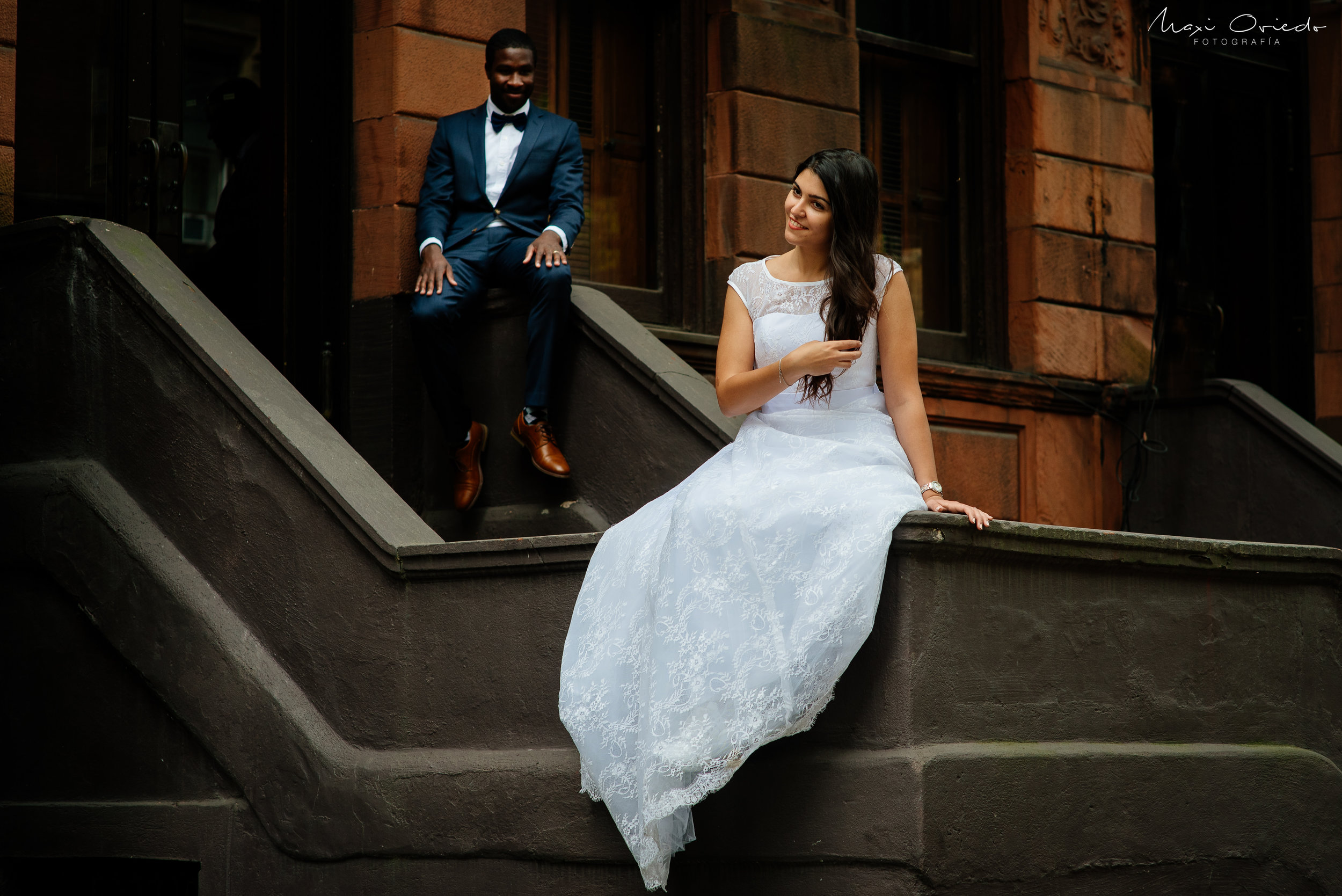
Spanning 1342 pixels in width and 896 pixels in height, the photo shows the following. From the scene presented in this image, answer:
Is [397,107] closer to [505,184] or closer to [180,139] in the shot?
[505,184]

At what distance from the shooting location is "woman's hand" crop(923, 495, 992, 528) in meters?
4.63

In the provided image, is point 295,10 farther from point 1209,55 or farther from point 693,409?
point 1209,55

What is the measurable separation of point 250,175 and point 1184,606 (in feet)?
17.4

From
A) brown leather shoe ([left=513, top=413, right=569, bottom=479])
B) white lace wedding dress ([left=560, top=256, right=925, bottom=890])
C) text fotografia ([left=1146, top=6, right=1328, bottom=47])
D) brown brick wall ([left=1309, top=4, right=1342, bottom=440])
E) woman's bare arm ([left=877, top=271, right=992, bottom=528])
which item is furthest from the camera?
brown brick wall ([left=1309, top=4, right=1342, bottom=440])

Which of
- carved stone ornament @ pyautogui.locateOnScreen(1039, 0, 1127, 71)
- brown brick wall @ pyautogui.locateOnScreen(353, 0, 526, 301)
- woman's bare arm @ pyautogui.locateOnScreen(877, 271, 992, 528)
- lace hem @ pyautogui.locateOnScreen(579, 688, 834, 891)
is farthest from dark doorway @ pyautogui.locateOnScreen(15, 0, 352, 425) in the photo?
carved stone ornament @ pyautogui.locateOnScreen(1039, 0, 1127, 71)

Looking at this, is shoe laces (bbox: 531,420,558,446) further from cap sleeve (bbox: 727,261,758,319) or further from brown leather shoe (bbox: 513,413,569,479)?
cap sleeve (bbox: 727,261,758,319)

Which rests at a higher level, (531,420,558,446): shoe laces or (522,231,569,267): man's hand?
(522,231,569,267): man's hand

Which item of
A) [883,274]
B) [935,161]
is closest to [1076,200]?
[935,161]

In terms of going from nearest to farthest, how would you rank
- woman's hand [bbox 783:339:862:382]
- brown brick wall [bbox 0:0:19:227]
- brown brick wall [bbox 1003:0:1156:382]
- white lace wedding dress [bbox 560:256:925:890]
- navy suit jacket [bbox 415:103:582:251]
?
white lace wedding dress [bbox 560:256:925:890], woman's hand [bbox 783:339:862:382], brown brick wall [bbox 0:0:19:227], navy suit jacket [bbox 415:103:582:251], brown brick wall [bbox 1003:0:1156:382]

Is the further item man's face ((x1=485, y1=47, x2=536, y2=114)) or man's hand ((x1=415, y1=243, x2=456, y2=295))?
man's face ((x1=485, y1=47, x2=536, y2=114))

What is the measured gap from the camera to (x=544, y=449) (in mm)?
6672

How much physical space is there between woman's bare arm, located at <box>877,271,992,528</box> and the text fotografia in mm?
6601

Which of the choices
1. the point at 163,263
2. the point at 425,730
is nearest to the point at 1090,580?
the point at 425,730
